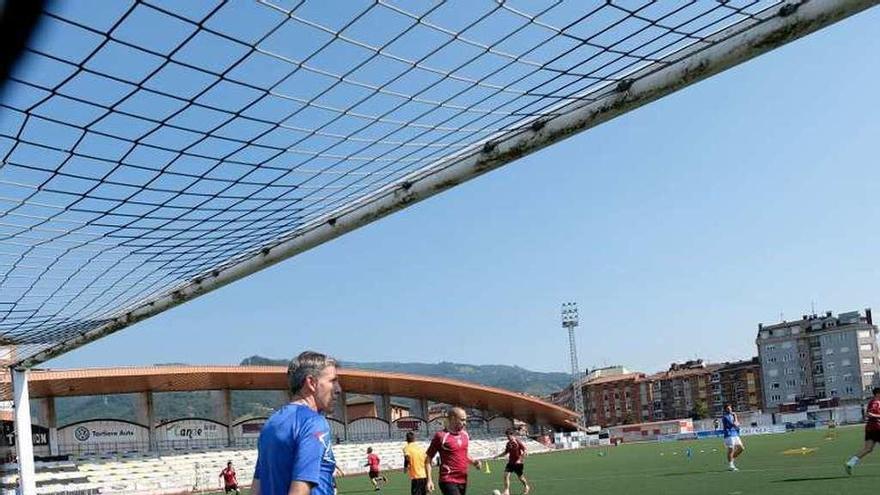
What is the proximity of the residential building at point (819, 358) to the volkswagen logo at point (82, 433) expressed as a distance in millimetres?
96844

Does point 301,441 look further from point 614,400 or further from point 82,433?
point 614,400

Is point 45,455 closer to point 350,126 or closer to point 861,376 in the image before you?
point 350,126

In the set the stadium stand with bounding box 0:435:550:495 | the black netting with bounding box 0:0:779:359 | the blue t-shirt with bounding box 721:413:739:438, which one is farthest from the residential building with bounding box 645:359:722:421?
the black netting with bounding box 0:0:779:359

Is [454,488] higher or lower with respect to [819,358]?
higher

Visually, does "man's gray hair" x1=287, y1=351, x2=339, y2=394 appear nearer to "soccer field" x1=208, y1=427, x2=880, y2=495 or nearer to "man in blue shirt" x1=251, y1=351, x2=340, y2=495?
"man in blue shirt" x1=251, y1=351, x2=340, y2=495

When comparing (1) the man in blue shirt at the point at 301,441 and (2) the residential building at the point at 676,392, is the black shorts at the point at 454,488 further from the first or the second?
(2) the residential building at the point at 676,392

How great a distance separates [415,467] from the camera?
12.6 m

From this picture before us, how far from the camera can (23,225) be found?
24.1 feet

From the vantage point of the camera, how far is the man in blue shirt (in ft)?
10.8

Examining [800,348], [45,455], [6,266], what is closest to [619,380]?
[800,348]

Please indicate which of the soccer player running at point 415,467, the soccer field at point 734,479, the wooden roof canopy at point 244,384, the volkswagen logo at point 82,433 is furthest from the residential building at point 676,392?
the soccer player running at point 415,467

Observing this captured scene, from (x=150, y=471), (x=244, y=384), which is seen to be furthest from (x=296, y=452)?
(x=244, y=384)

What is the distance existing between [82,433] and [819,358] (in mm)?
105256

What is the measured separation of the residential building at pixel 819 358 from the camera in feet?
398
